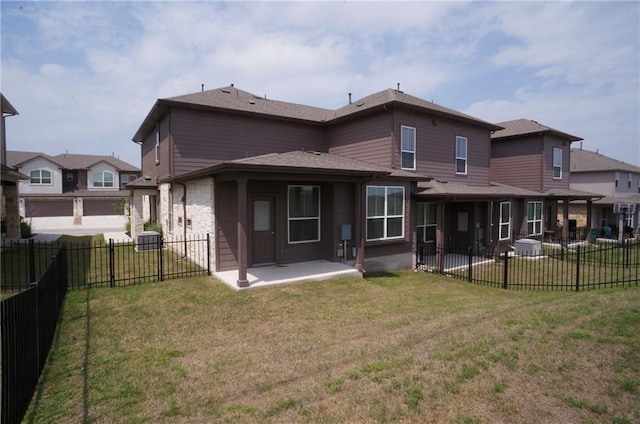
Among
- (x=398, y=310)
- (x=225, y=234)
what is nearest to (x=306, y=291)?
(x=398, y=310)

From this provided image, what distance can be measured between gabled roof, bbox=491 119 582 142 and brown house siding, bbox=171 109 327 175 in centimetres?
1298

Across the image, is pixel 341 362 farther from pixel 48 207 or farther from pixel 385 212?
pixel 48 207

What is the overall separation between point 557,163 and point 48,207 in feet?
146

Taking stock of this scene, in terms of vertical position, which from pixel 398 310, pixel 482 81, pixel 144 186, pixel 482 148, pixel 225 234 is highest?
pixel 482 81

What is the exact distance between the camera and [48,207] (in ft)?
115

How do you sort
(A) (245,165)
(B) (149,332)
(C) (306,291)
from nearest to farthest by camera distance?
(B) (149,332), (A) (245,165), (C) (306,291)

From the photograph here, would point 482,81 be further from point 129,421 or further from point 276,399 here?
point 129,421

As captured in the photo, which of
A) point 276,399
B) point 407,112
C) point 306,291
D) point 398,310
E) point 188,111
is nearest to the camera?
point 276,399

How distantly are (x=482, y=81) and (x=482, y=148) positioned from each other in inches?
134

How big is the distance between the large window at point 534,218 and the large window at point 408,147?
31.3 feet

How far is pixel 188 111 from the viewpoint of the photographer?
40.1 ft

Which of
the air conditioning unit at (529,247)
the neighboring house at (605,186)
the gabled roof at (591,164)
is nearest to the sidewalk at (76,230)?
the air conditioning unit at (529,247)

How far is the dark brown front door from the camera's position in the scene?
36.0 ft

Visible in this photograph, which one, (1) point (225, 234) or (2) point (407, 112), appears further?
(2) point (407, 112)
